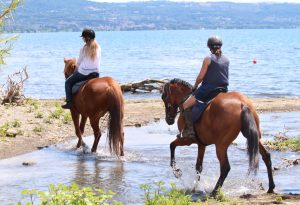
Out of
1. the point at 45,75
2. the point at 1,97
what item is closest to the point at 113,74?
the point at 45,75

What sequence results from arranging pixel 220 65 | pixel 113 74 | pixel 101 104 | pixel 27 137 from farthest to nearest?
pixel 113 74, pixel 27 137, pixel 101 104, pixel 220 65

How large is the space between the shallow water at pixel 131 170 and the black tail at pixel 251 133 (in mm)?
796

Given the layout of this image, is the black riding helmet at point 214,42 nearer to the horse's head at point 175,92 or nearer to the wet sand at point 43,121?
the horse's head at point 175,92

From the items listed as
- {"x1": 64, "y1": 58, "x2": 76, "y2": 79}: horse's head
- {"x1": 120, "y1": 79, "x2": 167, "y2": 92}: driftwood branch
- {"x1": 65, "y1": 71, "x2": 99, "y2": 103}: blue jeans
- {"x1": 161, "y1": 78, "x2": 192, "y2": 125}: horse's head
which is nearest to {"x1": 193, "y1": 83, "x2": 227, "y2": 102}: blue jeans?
{"x1": 161, "y1": 78, "x2": 192, "y2": 125}: horse's head

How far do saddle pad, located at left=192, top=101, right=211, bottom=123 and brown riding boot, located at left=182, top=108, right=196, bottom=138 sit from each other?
0.12 meters

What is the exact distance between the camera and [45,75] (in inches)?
2026

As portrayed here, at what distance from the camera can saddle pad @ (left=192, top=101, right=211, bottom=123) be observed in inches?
430

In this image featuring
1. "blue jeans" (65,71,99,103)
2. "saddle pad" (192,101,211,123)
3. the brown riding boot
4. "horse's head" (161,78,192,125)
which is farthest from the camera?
"blue jeans" (65,71,99,103)

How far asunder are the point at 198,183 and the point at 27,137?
6.90 meters

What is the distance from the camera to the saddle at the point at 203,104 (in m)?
10.9

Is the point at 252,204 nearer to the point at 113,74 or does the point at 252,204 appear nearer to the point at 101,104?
the point at 101,104

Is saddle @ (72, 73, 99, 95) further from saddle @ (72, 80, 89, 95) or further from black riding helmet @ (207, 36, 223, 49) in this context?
black riding helmet @ (207, 36, 223, 49)

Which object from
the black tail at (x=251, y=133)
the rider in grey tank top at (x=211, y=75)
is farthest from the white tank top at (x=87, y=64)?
the black tail at (x=251, y=133)

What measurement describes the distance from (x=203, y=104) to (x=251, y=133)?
1.10 m
